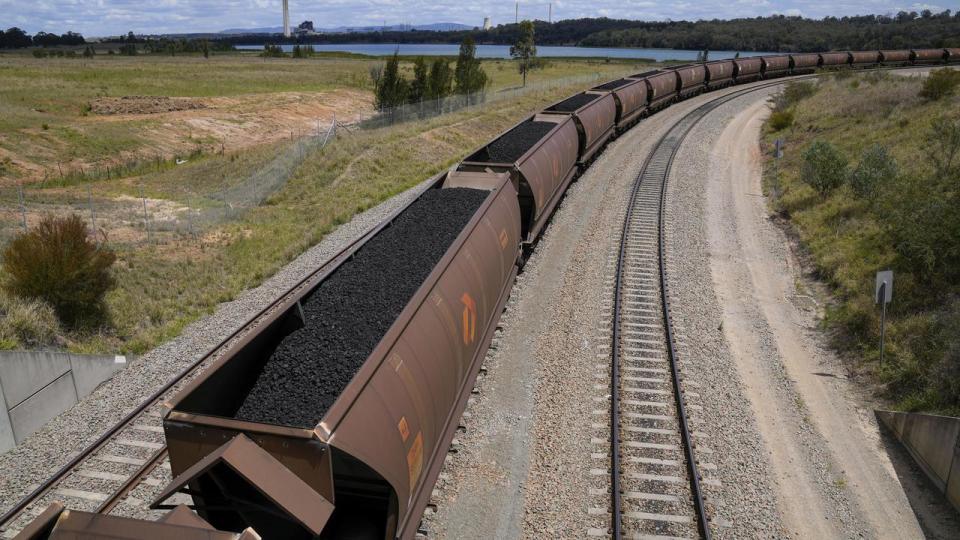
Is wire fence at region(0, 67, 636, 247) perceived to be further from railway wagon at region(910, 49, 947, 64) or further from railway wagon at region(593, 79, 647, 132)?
railway wagon at region(910, 49, 947, 64)

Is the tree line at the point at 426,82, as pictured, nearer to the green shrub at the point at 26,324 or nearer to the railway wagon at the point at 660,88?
the railway wagon at the point at 660,88

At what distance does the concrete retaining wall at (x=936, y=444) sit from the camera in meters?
9.77

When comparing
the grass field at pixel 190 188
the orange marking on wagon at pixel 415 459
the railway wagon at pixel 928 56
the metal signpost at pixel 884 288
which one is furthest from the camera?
the railway wagon at pixel 928 56

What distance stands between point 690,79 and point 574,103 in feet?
82.8

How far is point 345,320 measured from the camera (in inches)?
351

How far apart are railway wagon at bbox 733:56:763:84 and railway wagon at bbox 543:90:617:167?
103ft

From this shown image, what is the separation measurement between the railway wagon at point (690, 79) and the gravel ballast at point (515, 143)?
29480 millimetres

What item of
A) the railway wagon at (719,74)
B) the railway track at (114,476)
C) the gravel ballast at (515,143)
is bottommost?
the railway track at (114,476)

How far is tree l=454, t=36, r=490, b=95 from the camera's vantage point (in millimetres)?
57531

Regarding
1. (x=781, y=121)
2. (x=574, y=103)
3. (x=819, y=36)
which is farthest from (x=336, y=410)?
(x=819, y=36)

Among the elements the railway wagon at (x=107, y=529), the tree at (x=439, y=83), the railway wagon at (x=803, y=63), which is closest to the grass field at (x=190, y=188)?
the tree at (x=439, y=83)

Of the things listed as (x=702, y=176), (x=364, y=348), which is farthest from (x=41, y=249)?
(x=702, y=176)

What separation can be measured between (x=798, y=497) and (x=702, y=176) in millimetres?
21218

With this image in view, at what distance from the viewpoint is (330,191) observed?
29.2 m
